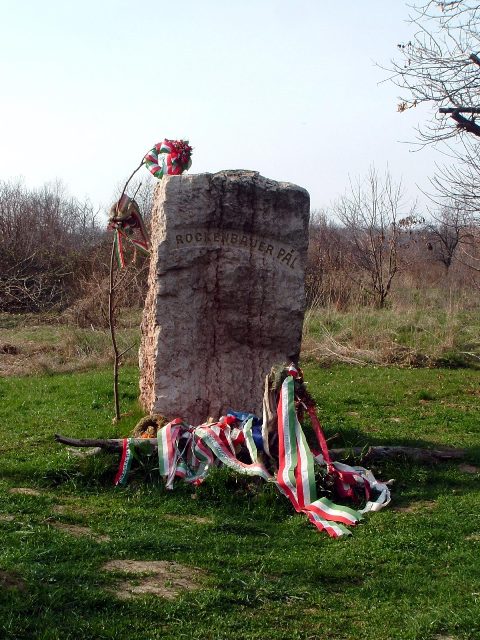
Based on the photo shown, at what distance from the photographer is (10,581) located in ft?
12.8

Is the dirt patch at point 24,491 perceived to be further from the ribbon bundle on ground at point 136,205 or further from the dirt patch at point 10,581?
the ribbon bundle on ground at point 136,205

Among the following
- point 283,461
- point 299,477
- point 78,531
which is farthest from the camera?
point 283,461

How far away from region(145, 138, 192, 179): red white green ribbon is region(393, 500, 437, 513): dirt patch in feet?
13.2

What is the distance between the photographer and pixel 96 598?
387cm

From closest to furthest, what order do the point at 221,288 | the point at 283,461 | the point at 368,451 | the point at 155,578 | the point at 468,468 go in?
the point at 155,578, the point at 283,461, the point at 368,451, the point at 468,468, the point at 221,288

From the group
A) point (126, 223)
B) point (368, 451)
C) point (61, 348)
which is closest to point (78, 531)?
point (368, 451)

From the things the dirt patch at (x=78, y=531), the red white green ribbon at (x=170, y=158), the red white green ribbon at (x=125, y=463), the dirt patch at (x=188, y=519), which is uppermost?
the red white green ribbon at (x=170, y=158)

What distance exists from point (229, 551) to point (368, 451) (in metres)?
2.14

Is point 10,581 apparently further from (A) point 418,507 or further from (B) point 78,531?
(A) point 418,507

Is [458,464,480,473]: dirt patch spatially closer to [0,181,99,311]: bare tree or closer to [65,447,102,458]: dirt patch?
[65,447,102,458]: dirt patch

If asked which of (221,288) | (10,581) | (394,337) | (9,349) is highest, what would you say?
(221,288)

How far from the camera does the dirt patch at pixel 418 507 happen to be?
584cm

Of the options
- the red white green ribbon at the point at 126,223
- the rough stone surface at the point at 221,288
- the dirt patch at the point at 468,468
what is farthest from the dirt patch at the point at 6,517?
the dirt patch at the point at 468,468

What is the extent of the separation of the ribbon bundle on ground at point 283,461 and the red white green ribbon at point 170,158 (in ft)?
9.39
